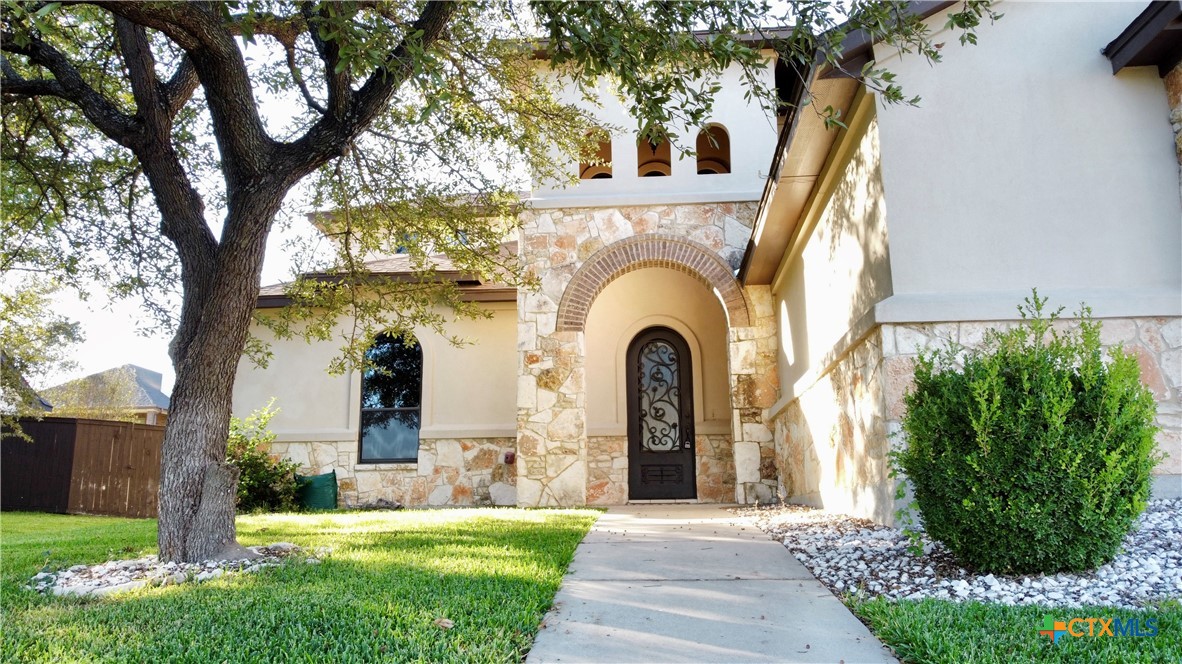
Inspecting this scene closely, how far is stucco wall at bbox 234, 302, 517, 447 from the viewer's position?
11992 mm

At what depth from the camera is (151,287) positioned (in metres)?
7.82

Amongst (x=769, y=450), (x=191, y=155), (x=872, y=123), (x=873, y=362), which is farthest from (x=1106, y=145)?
(x=191, y=155)

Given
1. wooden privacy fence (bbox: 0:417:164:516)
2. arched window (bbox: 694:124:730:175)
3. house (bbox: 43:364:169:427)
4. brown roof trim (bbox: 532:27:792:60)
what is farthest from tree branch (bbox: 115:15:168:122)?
house (bbox: 43:364:169:427)

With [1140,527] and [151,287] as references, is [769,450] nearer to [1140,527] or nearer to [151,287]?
[1140,527]

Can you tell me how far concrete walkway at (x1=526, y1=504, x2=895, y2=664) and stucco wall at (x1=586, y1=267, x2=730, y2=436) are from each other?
265 inches

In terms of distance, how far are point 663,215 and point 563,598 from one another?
26.0 ft

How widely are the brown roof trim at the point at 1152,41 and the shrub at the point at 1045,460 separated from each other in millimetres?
2874

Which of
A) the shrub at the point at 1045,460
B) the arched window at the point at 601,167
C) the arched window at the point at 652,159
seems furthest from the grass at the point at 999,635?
the arched window at the point at 652,159

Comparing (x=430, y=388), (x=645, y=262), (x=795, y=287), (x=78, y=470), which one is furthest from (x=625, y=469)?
(x=78, y=470)

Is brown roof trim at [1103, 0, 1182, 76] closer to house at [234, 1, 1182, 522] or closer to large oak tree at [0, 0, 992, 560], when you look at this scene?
house at [234, 1, 1182, 522]

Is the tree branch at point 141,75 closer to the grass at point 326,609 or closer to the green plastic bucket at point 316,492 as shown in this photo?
the grass at point 326,609

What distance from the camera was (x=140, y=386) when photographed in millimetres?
27906

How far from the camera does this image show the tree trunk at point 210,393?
5.03 m

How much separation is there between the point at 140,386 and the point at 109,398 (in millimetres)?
6165
